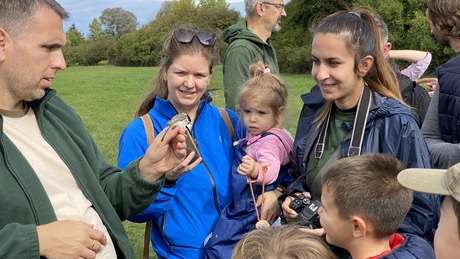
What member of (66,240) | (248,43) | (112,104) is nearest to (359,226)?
(66,240)

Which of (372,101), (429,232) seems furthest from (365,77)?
(429,232)

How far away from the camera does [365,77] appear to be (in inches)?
118

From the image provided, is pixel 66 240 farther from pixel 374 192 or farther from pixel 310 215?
pixel 374 192

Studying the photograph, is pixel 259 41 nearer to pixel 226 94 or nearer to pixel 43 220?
pixel 226 94

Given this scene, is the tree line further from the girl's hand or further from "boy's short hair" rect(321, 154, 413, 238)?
"boy's short hair" rect(321, 154, 413, 238)

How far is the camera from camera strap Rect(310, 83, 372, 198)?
2.75m

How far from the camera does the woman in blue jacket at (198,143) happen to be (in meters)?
3.24

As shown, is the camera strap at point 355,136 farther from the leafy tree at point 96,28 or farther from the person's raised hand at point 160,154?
the leafy tree at point 96,28

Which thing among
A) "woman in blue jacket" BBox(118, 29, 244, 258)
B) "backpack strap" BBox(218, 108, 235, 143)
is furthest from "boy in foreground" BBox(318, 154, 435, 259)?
"backpack strap" BBox(218, 108, 235, 143)

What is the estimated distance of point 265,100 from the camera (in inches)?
144

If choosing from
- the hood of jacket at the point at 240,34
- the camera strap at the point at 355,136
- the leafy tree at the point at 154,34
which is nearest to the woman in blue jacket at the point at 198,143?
the camera strap at the point at 355,136

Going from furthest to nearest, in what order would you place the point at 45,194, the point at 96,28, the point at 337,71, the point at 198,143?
the point at 96,28
the point at 198,143
the point at 337,71
the point at 45,194

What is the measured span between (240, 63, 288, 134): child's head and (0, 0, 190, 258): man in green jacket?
37.3 inches

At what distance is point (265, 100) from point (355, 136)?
3.45 ft
